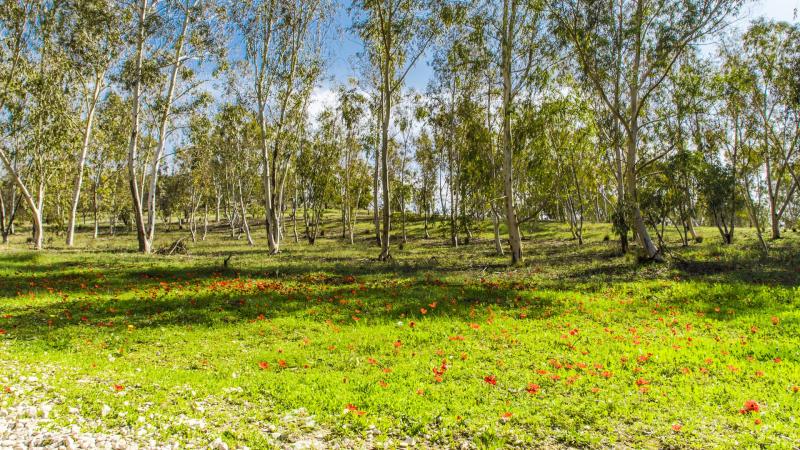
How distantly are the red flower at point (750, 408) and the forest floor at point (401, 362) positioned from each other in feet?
0.13

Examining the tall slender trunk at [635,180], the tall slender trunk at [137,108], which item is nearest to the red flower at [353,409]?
the tall slender trunk at [635,180]

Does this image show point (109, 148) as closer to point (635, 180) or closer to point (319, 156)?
point (319, 156)

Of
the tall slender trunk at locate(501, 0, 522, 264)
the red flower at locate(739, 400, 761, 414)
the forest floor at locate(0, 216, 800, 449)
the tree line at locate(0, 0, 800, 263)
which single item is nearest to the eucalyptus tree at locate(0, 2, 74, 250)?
the tree line at locate(0, 0, 800, 263)

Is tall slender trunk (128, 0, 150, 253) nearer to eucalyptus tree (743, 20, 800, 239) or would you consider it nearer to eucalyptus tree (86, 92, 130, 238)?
eucalyptus tree (86, 92, 130, 238)

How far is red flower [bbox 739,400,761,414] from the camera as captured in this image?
6689mm

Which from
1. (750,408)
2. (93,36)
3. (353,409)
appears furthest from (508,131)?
(93,36)

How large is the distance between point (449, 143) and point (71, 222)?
33.1 m

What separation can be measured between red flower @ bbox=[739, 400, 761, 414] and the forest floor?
0.04 meters

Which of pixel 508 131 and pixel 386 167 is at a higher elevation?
pixel 508 131

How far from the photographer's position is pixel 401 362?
9.43 metres

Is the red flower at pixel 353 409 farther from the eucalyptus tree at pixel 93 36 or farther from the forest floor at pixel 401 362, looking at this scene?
the eucalyptus tree at pixel 93 36

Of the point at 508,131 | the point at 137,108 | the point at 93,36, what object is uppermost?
the point at 93,36

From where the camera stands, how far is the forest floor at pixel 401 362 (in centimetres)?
633

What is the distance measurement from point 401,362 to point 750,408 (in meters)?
5.98
